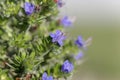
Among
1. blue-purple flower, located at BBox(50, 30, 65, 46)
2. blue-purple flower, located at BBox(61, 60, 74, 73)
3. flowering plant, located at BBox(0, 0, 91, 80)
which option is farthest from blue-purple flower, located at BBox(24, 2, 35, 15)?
blue-purple flower, located at BBox(61, 60, 74, 73)

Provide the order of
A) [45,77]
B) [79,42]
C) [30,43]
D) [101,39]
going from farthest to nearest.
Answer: [101,39] < [79,42] < [30,43] < [45,77]

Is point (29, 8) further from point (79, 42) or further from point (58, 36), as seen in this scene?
point (79, 42)

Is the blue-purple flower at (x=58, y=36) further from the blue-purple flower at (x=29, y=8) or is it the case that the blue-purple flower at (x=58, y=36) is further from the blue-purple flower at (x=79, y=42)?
the blue-purple flower at (x=79, y=42)

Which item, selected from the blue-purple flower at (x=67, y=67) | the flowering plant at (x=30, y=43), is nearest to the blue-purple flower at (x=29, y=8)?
the flowering plant at (x=30, y=43)

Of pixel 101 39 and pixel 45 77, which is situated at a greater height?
pixel 101 39

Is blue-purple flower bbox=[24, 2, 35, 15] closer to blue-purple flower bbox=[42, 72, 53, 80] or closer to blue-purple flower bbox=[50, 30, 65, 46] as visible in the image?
blue-purple flower bbox=[50, 30, 65, 46]

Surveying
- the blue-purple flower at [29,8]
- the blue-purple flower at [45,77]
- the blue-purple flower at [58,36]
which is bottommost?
the blue-purple flower at [45,77]

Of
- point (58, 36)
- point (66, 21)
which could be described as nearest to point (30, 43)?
point (58, 36)

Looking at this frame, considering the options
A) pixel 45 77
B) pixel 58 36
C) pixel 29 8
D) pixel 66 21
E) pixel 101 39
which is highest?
pixel 101 39
